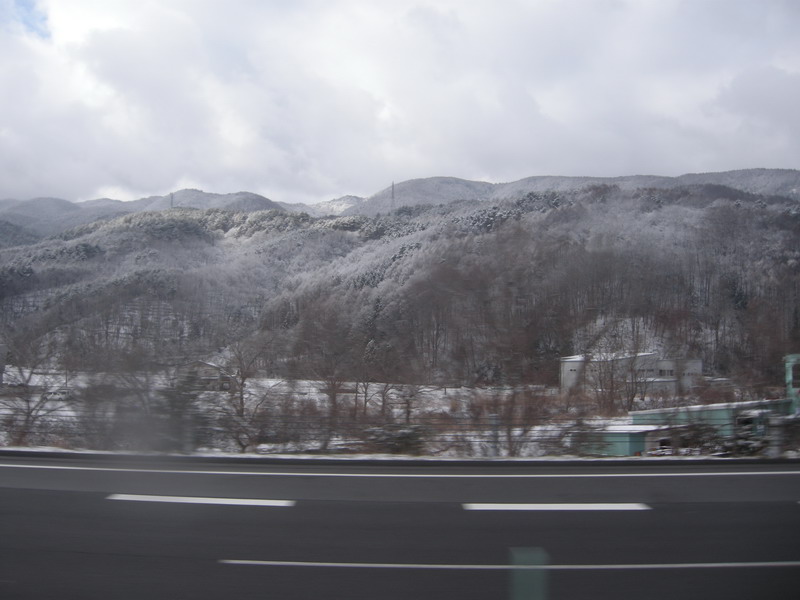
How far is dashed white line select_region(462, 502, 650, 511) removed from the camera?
19.8 ft

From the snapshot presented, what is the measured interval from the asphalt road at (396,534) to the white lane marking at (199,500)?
0.03 metres

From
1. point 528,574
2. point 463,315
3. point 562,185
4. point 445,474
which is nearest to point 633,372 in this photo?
point 463,315

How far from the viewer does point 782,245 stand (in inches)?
1336

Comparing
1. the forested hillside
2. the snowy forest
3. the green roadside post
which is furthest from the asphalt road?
the forested hillside

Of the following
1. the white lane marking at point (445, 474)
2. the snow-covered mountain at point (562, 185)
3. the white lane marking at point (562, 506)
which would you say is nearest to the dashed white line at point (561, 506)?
the white lane marking at point (562, 506)

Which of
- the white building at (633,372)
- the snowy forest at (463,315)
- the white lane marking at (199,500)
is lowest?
the white lane marking at (199,500)

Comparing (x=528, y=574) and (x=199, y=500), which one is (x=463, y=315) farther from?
(x=528, y=574)

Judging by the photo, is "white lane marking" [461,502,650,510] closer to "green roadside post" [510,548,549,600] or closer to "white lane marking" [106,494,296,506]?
"green roadside post" [510,548,549,600]

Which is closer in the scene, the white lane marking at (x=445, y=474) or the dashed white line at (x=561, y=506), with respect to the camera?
the dashed white line at (x=561, y=506)

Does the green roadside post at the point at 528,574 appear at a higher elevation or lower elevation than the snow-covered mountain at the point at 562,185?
lower

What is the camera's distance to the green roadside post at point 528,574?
3918mm

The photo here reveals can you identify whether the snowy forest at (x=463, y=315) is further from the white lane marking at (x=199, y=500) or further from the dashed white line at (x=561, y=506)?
the dashed white line at (x=561, y=506)

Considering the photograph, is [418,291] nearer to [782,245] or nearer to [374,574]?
[374,574]

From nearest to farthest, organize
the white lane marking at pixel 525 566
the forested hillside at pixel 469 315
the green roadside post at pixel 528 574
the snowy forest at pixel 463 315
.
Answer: the green roadside post at pixel 528 574, the white lane marking at pixel 525 566, the snowy forest at pixel 463 315, the forested hillside at pixel 469 315
